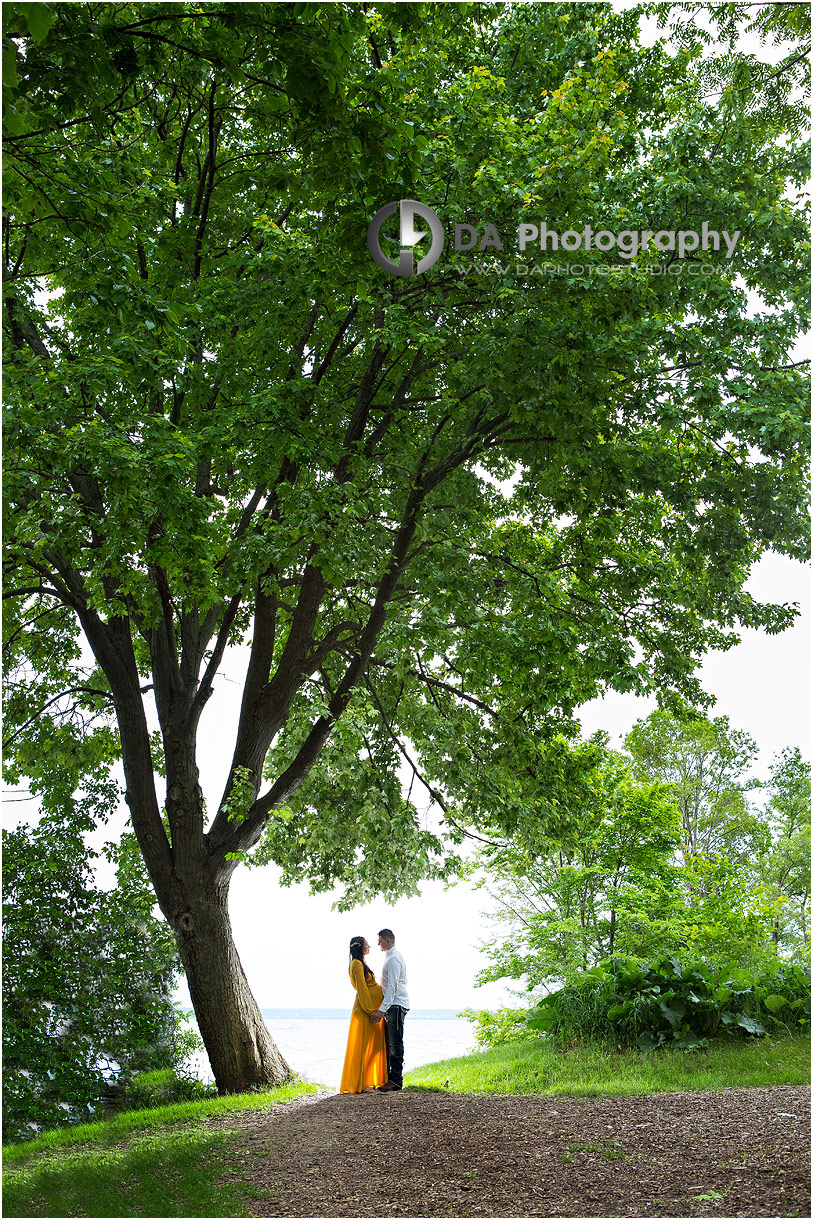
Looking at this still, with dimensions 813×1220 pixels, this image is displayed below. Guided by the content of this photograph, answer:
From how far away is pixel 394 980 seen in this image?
8.34 meters

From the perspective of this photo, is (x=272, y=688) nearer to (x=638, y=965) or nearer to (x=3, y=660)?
(x=3, y=660)

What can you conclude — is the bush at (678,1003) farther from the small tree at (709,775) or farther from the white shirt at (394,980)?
the small tree at (709,775)

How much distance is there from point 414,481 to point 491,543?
5.02 feet

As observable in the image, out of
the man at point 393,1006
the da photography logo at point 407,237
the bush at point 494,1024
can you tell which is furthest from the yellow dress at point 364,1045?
the da photography logo at point 407,237

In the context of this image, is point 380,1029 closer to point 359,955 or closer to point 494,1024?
point 359,955

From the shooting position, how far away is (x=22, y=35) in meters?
4.82

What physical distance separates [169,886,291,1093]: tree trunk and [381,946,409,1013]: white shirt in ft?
5.13

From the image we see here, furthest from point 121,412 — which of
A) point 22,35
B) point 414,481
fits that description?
point 22,35

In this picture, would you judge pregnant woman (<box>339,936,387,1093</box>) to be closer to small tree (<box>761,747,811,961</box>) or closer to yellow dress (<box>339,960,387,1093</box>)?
yellow dress (<box>339,960,387,1093</box>)

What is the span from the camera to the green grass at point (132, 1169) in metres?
5.21

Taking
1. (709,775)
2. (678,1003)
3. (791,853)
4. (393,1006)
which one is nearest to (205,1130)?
(393,1006)

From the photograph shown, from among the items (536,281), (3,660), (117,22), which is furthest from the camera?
(3,660)

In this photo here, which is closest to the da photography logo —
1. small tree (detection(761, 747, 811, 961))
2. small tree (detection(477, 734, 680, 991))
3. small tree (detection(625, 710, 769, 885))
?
small tree (detection(477, 734, 680, 991))

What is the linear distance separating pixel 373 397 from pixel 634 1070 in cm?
667
